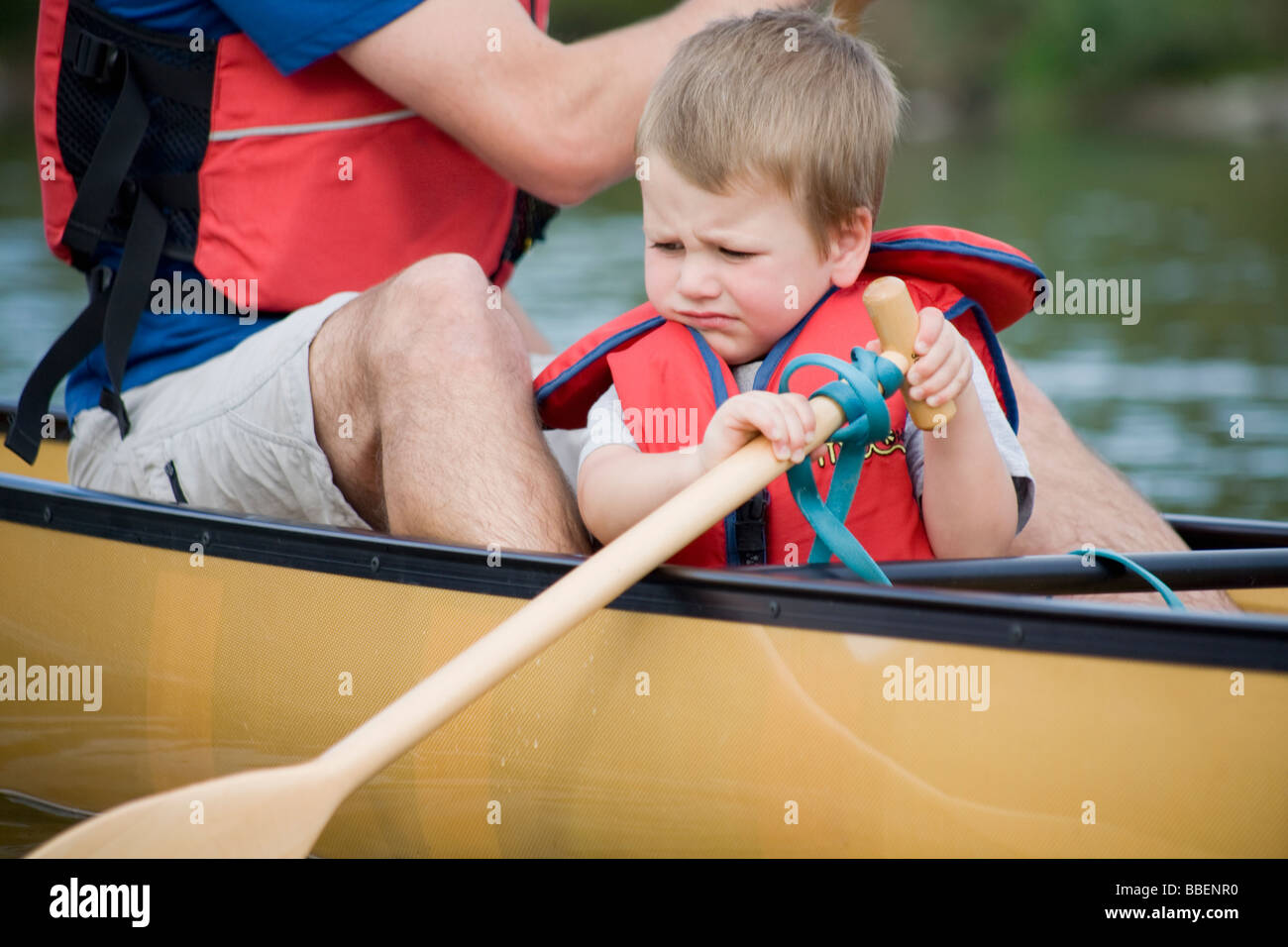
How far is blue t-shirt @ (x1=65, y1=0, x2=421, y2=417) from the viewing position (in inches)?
81.2

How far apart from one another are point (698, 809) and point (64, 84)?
1.35m

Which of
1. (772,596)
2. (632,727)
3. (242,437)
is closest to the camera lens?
(772,596)

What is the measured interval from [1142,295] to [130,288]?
5.91m

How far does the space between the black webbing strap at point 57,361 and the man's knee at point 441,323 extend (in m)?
0.51

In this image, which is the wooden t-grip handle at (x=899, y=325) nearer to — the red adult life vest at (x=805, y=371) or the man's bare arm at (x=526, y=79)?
the red adult life vest at (x=805, y=371)

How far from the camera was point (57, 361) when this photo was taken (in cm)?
222

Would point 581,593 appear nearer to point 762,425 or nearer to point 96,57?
point 762,425

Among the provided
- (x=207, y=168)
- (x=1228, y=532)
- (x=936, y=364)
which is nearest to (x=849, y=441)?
(x=936, y=364)

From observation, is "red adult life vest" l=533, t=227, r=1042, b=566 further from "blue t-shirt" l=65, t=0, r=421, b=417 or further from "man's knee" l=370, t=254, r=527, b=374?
"blue t-shirt" l=65, t=0, r=421, b=417

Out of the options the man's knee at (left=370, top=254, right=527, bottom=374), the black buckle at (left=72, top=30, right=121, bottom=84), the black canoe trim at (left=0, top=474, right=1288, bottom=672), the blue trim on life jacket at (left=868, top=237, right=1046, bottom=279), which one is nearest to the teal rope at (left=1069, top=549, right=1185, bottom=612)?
the black canoe trim at (left=0, top=474, right=1288, bottom=672)

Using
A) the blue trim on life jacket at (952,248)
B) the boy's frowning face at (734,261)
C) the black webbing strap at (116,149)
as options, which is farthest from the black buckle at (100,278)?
the blue trim on life jacket at (952,248)

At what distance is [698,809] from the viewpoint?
5.55ft
